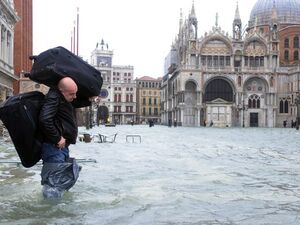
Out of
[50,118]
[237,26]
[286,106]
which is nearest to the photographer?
[50,118]

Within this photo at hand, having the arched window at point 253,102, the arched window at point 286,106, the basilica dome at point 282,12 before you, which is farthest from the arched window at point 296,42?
the arched window at point 253,102

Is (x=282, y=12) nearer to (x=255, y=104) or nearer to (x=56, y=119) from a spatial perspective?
(x=255, y=104)

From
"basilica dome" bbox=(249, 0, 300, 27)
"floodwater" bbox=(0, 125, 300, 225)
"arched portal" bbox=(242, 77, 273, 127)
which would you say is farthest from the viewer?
"basilica dome" bbox=(249, 0, 300, 27)

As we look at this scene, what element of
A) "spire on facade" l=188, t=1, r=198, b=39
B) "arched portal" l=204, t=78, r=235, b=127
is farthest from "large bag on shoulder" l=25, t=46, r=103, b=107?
"spire on facade" l=188, t=1, r=198, b=39

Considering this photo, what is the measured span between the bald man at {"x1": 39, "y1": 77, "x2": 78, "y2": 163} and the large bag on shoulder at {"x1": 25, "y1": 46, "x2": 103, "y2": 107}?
0.13 metres

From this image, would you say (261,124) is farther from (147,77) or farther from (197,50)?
(147,77)

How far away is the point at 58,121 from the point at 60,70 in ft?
2.02

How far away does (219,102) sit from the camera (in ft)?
266

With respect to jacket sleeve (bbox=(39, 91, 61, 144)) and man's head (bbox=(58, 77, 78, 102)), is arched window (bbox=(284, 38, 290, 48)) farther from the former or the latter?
jacket sleeve (bbox=(39, 91, 61, 144))

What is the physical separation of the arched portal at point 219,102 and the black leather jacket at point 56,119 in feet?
243

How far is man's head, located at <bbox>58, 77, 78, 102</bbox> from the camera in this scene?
19.6 ft

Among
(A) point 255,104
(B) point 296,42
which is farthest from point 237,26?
(A) point 255,104

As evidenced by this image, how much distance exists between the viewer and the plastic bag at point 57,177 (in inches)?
241

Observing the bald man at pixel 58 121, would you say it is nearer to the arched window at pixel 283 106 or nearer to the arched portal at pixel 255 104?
the arched portal at pixel 255 104
